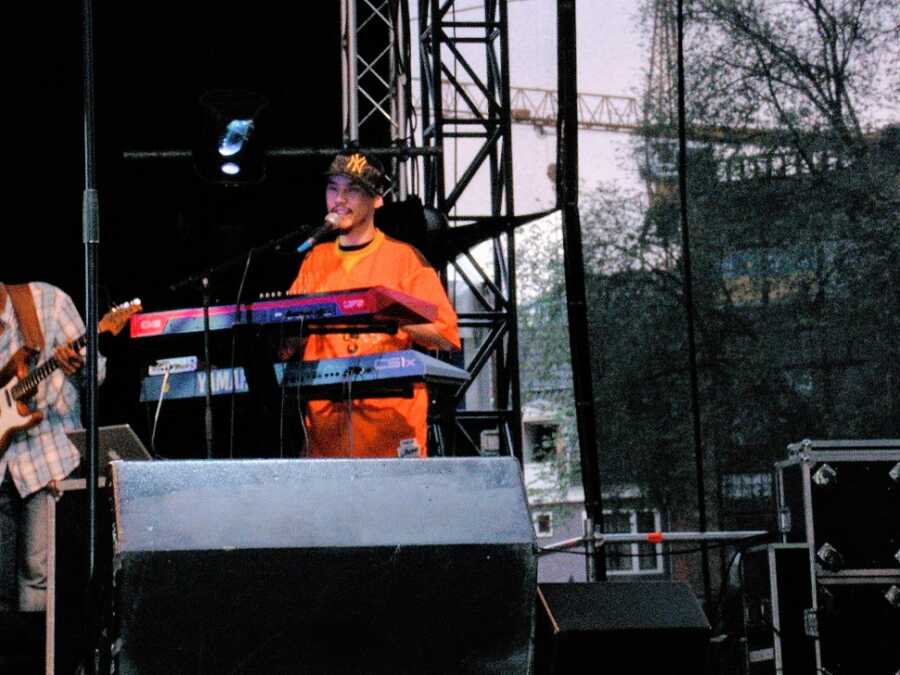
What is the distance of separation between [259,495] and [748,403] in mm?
17545

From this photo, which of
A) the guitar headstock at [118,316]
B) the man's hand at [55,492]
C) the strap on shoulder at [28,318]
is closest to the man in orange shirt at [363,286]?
the guitar headstock at [118,316]

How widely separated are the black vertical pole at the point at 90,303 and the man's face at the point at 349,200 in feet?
3.79

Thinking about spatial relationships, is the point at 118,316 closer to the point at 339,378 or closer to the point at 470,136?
the point at 339,378

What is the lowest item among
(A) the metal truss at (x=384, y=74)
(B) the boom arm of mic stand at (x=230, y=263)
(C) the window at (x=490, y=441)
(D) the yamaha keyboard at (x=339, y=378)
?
(C) the window at (x=490, y=441)

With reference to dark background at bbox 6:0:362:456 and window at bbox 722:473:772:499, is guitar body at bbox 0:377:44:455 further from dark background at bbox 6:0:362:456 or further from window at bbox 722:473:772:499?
window at bbox 722:473:772:499

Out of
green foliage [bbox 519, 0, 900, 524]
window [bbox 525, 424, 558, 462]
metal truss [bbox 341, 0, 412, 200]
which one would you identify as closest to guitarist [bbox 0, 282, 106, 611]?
metal truss [bbox 341, 0, 412, 200]

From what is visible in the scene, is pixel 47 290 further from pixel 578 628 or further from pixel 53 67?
pixel 578 628

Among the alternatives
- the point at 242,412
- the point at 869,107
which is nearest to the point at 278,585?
the point at 242,412

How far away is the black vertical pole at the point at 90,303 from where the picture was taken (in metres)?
2.33

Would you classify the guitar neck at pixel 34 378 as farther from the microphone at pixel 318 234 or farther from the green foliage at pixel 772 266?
the green foliage at pixel 772 266

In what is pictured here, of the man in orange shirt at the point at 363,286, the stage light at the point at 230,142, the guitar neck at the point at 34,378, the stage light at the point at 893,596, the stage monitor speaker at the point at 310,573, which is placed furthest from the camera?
the stage light at the point at 230,142

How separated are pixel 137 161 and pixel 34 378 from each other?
4.25 ft

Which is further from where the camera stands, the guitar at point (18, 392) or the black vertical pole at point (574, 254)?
the black vertical pole at point (574, 254)

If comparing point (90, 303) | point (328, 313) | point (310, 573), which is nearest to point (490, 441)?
point (328, 313)
